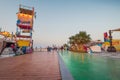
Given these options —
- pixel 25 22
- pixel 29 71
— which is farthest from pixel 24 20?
pixel 29 71

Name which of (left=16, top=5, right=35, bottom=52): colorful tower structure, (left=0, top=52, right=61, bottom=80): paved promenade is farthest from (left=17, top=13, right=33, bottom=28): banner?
(left=0, top=52, right=61, bottom=80): paved promenade

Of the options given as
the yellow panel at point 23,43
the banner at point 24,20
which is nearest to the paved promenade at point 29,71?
the yellow panel at point 23,43

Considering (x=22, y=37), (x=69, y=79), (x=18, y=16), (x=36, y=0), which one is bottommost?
(x=69, y=79)

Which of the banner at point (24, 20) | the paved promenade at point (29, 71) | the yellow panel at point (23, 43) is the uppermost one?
the banner at point (24, 20)

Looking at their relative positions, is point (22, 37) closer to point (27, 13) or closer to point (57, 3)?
point (27, 13)

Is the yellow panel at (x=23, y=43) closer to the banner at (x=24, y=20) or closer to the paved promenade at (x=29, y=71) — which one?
the banner at (x=24, y=20)

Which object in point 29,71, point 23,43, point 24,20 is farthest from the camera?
point 24,20

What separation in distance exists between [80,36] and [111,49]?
15814 mm

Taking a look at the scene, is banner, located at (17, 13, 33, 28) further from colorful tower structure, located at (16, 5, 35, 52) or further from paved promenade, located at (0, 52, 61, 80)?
paved promenade, located at (0, 52, 61, 80)

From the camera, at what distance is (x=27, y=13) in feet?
83.3

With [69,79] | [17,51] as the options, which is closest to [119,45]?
[17,51]

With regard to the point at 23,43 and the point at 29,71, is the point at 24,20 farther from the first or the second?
the point at 29,71

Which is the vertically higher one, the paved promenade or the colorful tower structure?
the colorful tower structure

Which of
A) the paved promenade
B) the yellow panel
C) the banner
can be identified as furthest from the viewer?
the banner
